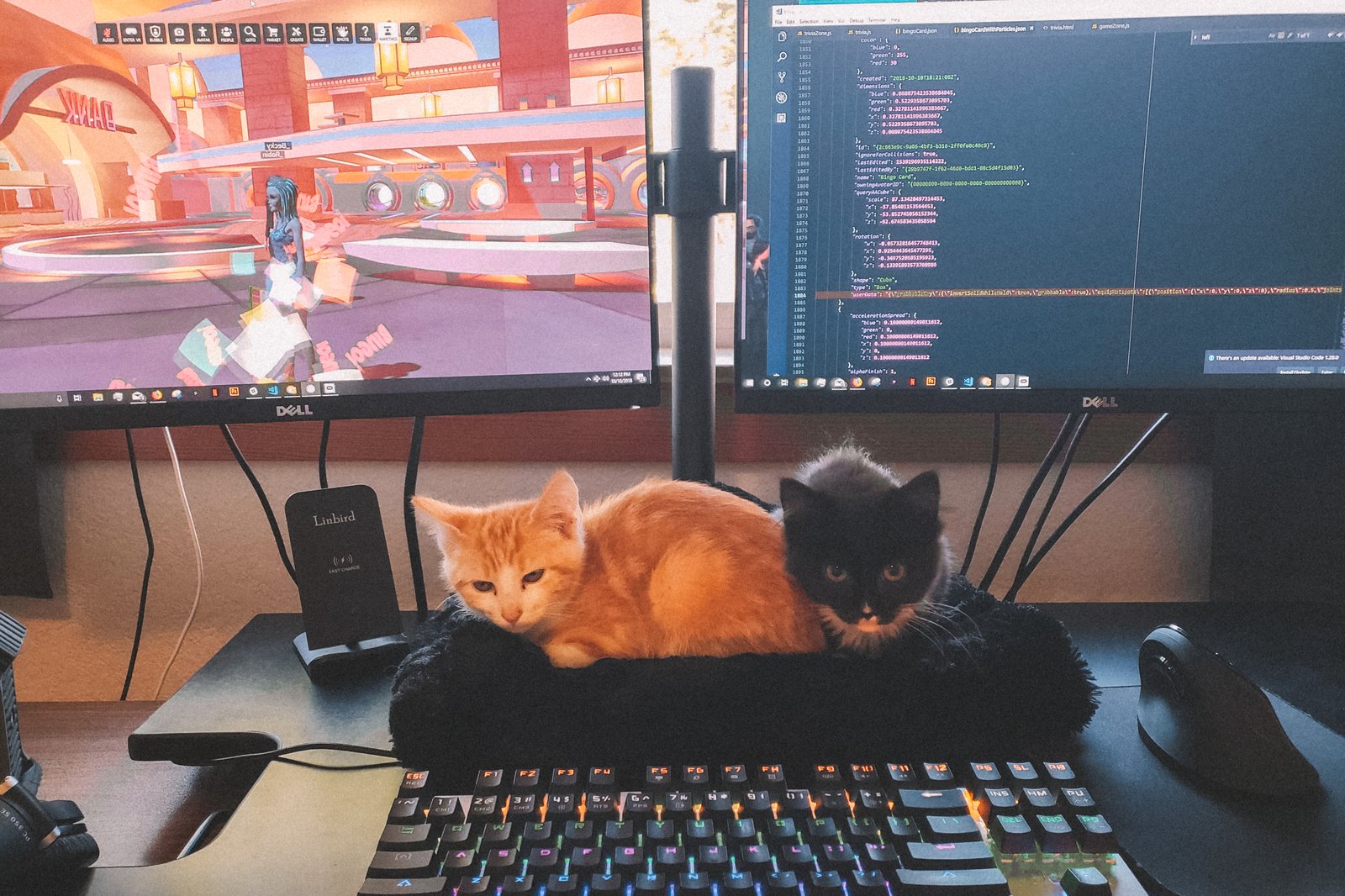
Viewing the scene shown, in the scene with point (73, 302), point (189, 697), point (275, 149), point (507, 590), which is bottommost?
point (189, 697)

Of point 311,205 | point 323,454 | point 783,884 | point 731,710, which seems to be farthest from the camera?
point 323,454

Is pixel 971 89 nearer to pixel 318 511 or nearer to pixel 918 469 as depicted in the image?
pixel 918 469

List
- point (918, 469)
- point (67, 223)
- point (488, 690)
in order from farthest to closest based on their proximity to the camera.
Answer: point (918, 469) → point (67, 223) → point (488, 690)

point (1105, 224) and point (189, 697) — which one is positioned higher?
point (1105, 224)

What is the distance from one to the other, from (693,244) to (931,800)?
1.42ft

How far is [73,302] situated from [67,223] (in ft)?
0.18

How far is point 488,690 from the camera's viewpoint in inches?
18.9

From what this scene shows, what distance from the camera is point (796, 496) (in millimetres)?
536

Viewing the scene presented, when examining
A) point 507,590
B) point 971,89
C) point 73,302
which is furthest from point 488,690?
point 971,89

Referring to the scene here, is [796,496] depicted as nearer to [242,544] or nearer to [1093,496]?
[1093,496]

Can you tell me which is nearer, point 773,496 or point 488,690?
point 488,690

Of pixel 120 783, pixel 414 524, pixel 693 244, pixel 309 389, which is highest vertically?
pixel 693 244

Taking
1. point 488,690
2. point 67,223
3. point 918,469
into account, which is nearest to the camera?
point 488,690

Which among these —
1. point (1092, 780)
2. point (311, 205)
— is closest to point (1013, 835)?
point (1092, 780)
